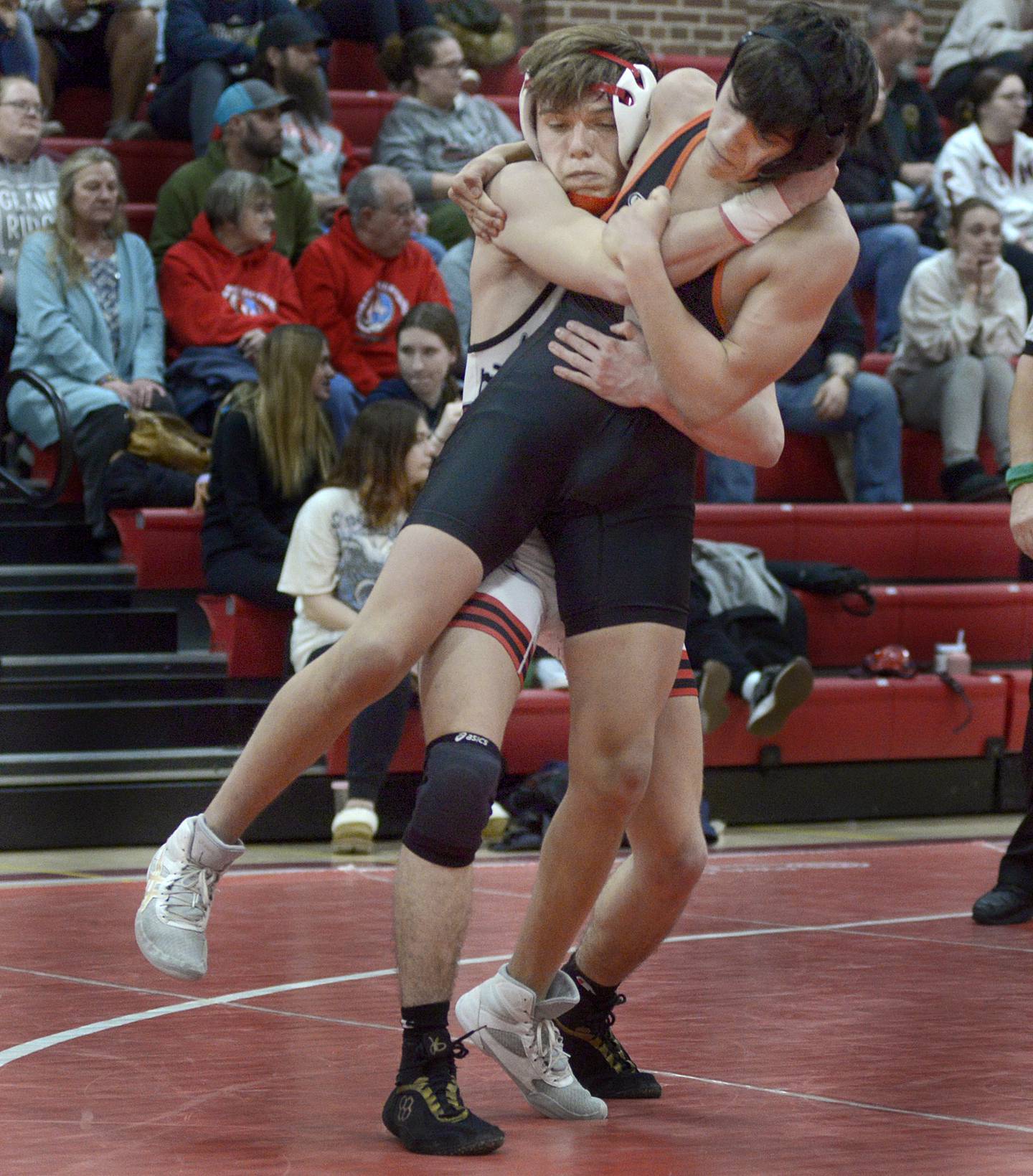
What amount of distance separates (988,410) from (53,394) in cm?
390

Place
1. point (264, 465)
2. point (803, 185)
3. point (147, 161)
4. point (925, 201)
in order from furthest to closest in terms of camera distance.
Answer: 1. point (925, 201)
2. point (147, 161)
3. point (264, 465)
4. point (803, 185)

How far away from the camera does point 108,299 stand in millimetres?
6988

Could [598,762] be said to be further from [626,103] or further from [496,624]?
[626,103]

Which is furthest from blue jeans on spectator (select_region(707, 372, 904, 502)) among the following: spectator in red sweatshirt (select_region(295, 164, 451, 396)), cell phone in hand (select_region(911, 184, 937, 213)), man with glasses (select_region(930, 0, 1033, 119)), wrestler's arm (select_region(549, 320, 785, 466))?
wrestler's arm (select_region(549, 320, 785, 466))

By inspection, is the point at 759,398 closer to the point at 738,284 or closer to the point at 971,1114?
the point at 738,284

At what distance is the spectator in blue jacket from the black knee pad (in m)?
6.18

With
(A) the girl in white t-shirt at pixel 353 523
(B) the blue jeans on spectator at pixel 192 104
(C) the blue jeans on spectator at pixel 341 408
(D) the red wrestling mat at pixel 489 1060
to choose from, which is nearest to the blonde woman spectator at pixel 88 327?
(C) the blue jeans on spectator at pixel 341 408

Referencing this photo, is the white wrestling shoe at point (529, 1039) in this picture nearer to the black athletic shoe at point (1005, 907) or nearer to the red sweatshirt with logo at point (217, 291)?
the black athletic shoe at point (1005, 907)

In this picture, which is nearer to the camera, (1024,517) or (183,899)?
(183,899)

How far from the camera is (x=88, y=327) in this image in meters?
6.93

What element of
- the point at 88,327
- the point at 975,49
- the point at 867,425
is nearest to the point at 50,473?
the point at 88,327

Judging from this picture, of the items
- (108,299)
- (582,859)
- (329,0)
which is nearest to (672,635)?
(582,859)

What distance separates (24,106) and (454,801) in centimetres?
545

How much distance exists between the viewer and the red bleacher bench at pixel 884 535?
24.4 ft
